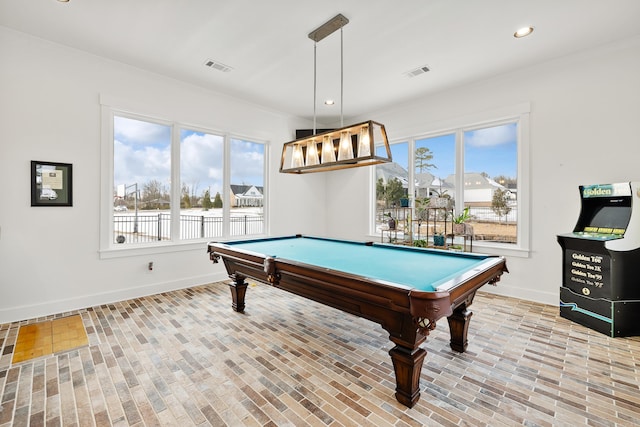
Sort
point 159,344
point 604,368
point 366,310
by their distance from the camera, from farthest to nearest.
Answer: point 159,344 < point 604,368 < point 366,310

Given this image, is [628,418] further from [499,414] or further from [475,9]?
[475,9]

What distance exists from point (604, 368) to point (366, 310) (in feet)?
6.70

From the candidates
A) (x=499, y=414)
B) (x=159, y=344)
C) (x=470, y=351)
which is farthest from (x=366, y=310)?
(x=159, y=344)

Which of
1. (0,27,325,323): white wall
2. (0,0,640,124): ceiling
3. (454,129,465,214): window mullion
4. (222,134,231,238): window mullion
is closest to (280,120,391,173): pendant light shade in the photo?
(0,0,640,124): ceiling

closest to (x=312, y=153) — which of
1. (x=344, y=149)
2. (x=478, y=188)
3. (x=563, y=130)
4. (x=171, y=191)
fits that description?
(x=344, y=149)

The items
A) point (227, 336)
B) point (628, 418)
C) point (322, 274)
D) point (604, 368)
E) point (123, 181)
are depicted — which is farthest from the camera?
point (123, 181)

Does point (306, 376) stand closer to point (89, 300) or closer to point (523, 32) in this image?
point (89, 300)

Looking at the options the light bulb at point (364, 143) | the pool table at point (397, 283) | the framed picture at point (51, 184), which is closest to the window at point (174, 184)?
the framed picture at point (51, 184)

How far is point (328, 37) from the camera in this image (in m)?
3.11

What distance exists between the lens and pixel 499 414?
1.76m

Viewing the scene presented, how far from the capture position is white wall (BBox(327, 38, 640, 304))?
3230 mm

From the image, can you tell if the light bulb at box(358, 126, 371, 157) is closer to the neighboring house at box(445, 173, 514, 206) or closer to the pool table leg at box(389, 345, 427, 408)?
the pool table leg at box(389, 345, 427, 408)

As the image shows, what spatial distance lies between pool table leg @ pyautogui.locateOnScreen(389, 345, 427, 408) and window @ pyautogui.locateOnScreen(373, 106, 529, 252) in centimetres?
302

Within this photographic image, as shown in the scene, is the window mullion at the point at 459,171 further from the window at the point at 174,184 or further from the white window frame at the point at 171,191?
the window at the point at 174,184
